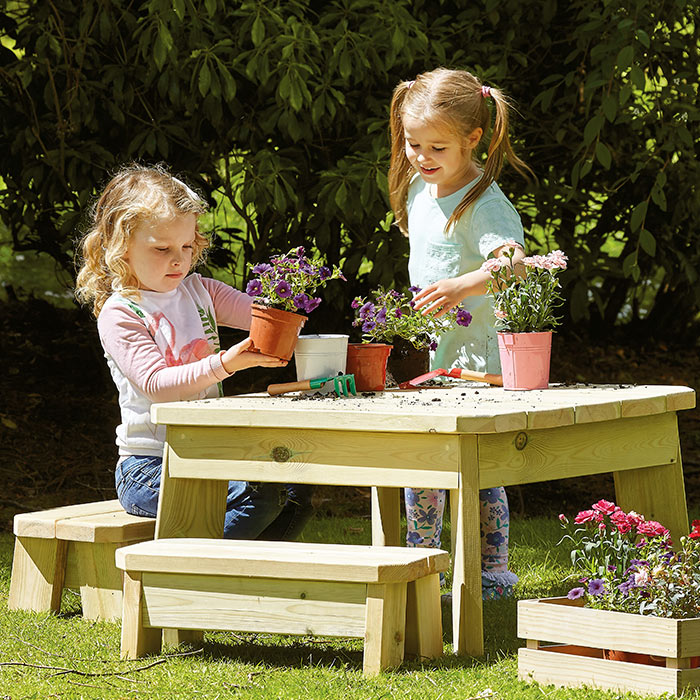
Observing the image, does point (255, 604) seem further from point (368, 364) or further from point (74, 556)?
point (74, 556)

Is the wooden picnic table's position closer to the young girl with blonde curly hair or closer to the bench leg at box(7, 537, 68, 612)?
the young girl with blonde curly hair

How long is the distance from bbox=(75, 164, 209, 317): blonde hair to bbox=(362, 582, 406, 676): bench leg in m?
1.35

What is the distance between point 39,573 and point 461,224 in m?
1.78

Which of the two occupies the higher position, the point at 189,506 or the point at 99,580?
the point at 189,506

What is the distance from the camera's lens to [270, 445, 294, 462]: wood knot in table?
10.8 feet

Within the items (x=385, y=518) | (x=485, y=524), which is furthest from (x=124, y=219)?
(x=485, y=524)

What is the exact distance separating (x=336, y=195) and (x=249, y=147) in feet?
3.35

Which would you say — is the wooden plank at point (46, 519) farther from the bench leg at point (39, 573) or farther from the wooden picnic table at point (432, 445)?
the wooden picnic table at point (432, 445)

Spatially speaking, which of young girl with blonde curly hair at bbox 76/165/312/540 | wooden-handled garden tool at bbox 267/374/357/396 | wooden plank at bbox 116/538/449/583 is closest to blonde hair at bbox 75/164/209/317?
young girl with blonde curly hair at bbox 76/165/312/540

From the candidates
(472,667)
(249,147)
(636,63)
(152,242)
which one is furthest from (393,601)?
(249,147)

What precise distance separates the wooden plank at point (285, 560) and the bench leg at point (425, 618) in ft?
0.22

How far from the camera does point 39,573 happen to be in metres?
3.97

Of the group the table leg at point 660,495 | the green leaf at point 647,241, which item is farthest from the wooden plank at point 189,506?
the green leaf at point 647,241

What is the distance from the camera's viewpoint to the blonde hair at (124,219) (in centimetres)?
389
